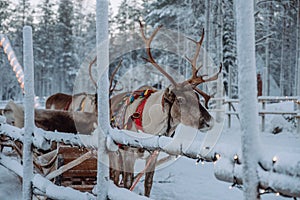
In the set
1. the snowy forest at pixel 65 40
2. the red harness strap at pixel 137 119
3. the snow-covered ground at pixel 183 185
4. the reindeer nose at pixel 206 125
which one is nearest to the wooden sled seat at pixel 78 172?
the red harness strap at pixel 137 119

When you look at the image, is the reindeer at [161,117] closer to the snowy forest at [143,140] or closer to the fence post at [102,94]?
the snowy forest at [143,140]

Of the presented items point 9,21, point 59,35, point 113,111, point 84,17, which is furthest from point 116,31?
point 113,111

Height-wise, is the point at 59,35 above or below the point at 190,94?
above

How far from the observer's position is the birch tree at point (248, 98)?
103 cm

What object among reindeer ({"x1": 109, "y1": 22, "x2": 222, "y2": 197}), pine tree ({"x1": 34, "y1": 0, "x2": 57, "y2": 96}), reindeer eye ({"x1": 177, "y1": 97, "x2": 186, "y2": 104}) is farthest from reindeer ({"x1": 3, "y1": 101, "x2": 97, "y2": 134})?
pine tree ({"x1": 34, "y1": 0, "x2": 57, "y2": 96})

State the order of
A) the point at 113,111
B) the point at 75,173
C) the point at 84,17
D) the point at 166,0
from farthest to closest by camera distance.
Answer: the point at 84,17 → the point at 166,0 → the point at 113,111 → the point at 75,173

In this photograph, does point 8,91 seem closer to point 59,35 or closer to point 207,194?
point 59,35

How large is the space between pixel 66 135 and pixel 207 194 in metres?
2.64

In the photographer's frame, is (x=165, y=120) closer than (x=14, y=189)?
Yes

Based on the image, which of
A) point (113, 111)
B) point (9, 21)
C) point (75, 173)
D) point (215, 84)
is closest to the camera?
point (75, 173)

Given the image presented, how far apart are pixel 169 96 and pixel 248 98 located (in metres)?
2.51

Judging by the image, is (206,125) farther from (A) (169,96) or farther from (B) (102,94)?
(B) (102,94)

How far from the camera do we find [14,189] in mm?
4293

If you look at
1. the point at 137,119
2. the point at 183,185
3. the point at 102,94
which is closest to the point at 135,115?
the point at 137,119
